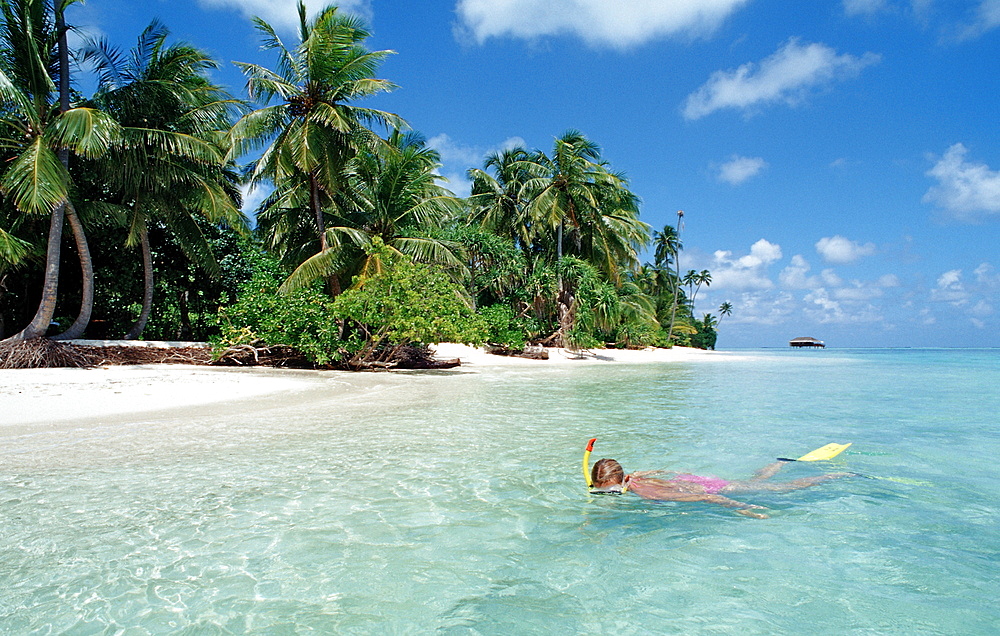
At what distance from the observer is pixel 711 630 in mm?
2668

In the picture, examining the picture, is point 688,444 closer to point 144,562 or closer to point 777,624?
point 777,624

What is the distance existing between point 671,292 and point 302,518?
4962 cm

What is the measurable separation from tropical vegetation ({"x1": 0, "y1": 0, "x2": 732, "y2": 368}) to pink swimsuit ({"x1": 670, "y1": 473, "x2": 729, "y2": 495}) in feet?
39.2

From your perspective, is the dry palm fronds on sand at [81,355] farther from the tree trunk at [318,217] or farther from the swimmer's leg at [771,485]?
the swimmer's leg at [771,485]

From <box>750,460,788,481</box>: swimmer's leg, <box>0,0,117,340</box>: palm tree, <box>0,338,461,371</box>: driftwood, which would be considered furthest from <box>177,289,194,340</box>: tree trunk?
<box>750,460,788,481</box>: swimmer's leg

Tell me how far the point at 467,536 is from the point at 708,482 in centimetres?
226

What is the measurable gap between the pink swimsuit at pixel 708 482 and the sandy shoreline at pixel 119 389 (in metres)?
7.96

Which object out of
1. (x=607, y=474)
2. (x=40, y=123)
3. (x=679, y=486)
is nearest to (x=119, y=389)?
(x=40, y=123)

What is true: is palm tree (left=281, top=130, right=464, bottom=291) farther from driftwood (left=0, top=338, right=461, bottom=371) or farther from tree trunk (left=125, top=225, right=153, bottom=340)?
tree trunk (left=125, top=225, right=153, bottom=340)

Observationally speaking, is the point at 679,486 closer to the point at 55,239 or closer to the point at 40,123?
the point at 55,239

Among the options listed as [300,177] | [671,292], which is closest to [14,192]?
[300,177]

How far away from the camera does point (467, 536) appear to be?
3.81m

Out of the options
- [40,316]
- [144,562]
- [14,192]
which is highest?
[14,192]

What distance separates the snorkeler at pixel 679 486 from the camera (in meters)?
4.61
